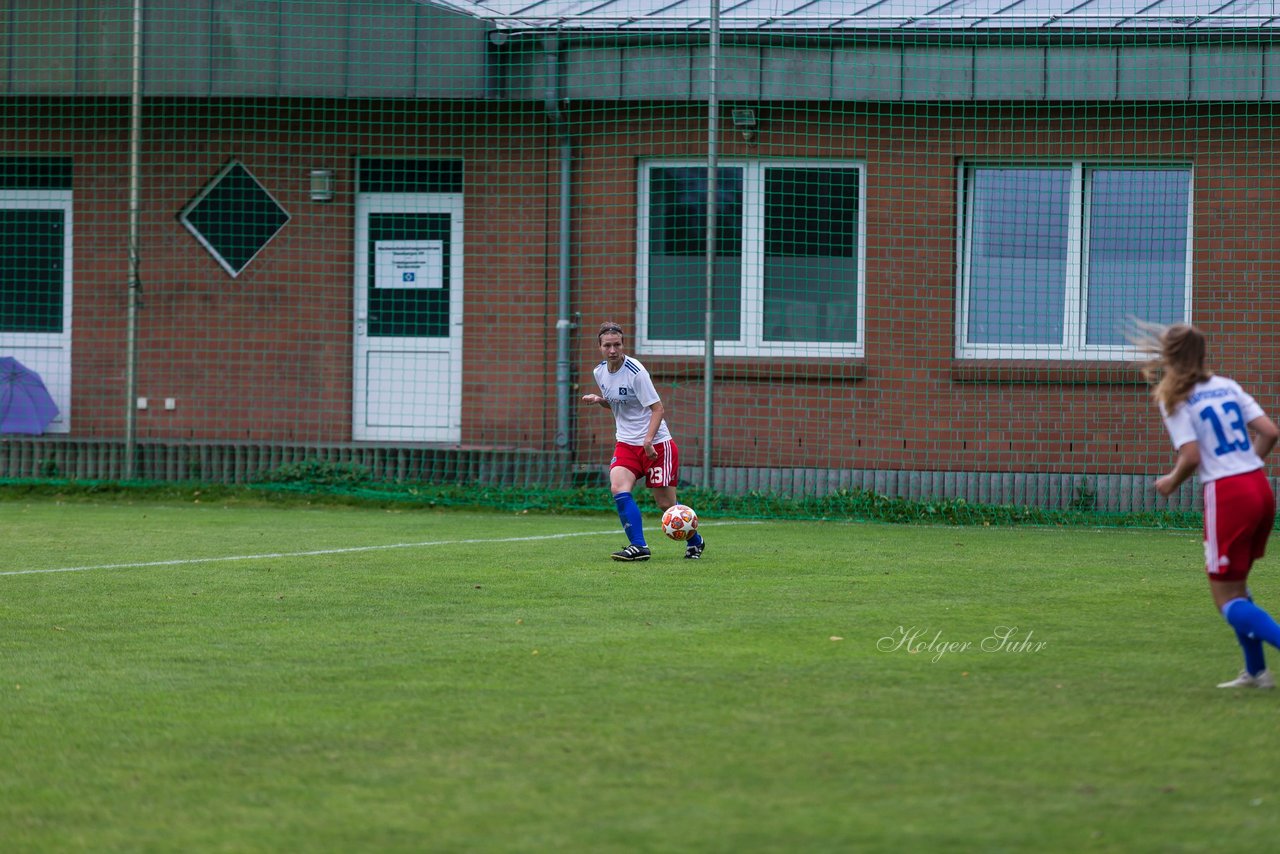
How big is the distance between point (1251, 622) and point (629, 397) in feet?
18.3

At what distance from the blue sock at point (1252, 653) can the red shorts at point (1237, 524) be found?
0.23 metres

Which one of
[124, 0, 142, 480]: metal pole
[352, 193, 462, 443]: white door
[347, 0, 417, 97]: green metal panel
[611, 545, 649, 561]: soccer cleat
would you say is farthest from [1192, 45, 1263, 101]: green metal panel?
[124, 0, 142, 480]: metal pole

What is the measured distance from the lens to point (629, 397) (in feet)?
34.8

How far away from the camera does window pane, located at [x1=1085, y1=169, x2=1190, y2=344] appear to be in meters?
14.9

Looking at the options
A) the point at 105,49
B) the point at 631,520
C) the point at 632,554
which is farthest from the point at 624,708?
the point at 105,49

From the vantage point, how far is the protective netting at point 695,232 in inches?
575

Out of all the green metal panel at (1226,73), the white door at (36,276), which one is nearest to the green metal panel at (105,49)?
the white door at (36,276)

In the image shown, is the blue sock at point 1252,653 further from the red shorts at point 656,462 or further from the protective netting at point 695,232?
the protective netting at point 695,232

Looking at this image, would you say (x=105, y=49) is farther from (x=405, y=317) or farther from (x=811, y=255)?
(x=811, y=255)

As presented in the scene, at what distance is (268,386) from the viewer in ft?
52.0

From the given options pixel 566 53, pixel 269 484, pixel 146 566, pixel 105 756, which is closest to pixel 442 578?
pixel 146 566

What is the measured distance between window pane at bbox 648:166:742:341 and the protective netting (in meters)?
0.03

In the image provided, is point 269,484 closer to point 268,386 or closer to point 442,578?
point 268,386

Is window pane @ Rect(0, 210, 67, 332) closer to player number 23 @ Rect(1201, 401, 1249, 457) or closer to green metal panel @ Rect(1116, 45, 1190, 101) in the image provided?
green metal panel @ Rect(1116, 45, 1190, 101)
